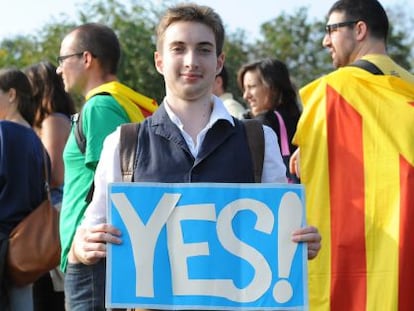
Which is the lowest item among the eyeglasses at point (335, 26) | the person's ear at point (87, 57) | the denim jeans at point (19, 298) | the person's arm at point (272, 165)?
the denim jeans at point (19, 298)

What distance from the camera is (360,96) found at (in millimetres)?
5027

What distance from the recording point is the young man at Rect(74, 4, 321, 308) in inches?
128

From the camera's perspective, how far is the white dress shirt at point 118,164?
3275 mm

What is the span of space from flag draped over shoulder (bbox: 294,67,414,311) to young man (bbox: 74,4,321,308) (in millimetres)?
1752

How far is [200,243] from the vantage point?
311 cm

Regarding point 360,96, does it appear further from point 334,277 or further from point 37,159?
point 37,159

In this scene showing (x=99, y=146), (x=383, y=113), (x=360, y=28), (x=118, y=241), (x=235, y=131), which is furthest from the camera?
(x=360, y=28)

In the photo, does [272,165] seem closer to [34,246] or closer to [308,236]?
[308,236]

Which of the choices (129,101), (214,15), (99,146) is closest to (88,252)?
(214,15)

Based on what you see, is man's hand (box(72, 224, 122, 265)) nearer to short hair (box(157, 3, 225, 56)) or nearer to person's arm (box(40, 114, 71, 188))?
short hair (box(157, 3, 225, 56))

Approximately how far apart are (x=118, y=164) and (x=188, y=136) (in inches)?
9.3

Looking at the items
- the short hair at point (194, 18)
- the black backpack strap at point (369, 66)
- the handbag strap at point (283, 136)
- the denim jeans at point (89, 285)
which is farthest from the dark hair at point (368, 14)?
the short hair at point (194, 18)

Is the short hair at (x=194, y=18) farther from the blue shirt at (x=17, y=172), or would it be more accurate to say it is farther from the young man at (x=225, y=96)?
the young man at (x=225, y=96)

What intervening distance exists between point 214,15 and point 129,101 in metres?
1.68
